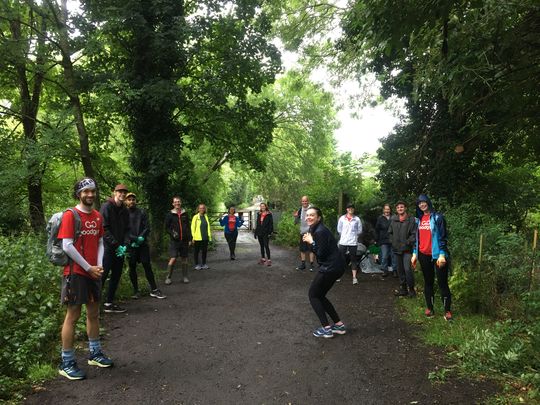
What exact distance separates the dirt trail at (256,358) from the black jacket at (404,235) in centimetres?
110

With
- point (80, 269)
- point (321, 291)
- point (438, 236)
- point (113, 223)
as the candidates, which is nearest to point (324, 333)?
point (321, 291)

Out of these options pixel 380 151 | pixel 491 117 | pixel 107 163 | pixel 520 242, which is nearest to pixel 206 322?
pixel 520 242

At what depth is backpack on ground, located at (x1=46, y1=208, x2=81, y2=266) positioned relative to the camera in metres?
4.10

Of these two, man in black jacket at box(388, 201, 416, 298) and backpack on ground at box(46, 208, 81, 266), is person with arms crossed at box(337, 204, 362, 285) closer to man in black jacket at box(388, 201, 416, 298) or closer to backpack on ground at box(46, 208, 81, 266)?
man in black jacket at box(388, 201, 416, 298)

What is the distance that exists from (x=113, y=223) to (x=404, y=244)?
545cm

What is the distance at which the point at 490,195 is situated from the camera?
11711mm

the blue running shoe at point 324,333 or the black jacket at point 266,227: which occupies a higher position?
the black jacket at point 266,227

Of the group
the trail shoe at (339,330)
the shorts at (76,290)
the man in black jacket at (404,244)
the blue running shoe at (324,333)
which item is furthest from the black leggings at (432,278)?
the shorts at (76,290)

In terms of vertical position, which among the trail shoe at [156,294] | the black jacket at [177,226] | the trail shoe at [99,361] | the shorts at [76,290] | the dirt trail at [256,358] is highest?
the black jacket at [177,226]

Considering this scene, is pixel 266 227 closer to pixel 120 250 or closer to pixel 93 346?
pixel 120 250

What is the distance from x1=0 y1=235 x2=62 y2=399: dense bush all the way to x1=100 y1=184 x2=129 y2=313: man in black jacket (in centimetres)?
83

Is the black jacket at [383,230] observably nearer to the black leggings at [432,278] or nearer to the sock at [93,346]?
the black leggings at [432,278]

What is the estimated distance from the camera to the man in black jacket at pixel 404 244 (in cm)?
775

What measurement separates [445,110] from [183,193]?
9.87m
